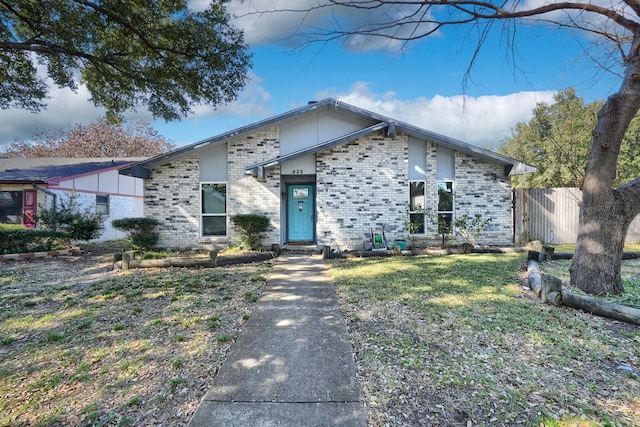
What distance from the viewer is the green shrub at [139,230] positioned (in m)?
10.1

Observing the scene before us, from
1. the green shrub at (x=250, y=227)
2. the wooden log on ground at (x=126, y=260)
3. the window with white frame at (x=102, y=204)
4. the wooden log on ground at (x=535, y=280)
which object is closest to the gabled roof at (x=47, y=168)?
the window with white frame at (x=102, y=204)

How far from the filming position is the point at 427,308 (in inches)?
189

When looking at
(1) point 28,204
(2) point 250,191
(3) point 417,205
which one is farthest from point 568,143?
(1) point 28,204

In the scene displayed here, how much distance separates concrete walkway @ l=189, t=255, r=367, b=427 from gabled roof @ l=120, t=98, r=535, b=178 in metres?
6.46

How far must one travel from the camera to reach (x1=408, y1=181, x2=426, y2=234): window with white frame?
36.3 ft

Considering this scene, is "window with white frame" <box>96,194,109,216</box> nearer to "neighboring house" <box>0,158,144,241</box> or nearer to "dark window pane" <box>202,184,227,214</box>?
"neighboring house" <box>0,158,144,241</box>

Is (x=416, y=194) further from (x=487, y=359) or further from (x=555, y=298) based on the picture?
(x=487, y=359)

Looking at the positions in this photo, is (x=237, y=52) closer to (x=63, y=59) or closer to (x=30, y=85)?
(x=63, y=59)

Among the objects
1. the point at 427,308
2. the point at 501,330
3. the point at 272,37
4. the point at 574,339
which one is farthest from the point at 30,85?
the point at 574,339

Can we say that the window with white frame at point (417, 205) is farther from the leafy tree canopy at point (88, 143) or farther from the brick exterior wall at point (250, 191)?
the leafy tree canopy at point (88, 143)

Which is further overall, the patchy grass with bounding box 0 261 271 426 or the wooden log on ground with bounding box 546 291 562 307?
the wooden log on ground with bounding box 546 291 562 307

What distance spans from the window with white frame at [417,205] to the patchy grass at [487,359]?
533cm

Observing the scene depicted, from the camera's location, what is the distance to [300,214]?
11.8m

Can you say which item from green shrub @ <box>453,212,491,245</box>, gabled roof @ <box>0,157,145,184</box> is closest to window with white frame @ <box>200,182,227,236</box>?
green shrub @ <box>453,212,491,245</box>
